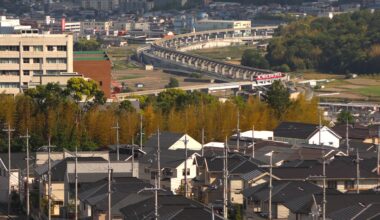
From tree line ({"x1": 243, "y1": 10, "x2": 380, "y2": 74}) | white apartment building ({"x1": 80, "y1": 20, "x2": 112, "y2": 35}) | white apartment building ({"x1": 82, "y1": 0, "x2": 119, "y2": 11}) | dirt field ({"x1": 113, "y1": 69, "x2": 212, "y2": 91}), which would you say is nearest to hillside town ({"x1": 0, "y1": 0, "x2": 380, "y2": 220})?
dirt field ({"x1": 113, "y1": 69, "x2": 212, "y2": 91})

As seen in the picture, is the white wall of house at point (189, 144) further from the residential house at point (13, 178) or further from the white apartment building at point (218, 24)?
the white apartment building at point (218, 24)

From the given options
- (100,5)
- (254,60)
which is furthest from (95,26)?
(254,60)

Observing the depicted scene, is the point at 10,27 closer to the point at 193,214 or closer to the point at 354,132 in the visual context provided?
the point at 354,132

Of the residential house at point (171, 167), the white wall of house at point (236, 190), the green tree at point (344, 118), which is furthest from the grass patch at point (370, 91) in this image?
the white wall of house at point (236, 190)

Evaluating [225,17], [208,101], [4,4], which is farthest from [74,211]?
[4,4]

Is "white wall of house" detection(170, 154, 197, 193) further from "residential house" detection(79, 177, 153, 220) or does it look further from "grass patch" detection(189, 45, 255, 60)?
"grass patch" detection(189, 45, 255, 60)
